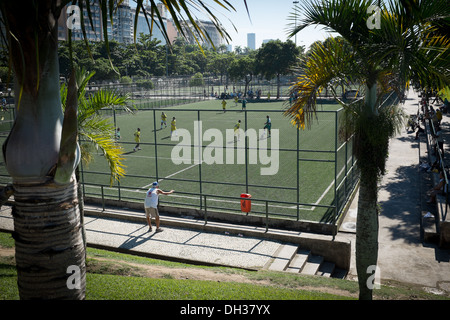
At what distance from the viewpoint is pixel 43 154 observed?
311 centimetres

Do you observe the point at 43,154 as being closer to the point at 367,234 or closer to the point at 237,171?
the point at 367,234

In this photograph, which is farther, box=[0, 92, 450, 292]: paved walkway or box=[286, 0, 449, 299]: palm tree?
box=[0, 92, 450, 292]: paved walkway

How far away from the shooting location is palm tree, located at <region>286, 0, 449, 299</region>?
5770mm

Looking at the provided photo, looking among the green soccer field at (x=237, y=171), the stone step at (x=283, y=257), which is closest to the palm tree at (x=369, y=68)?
the green soccer field at (x=237, y=171)

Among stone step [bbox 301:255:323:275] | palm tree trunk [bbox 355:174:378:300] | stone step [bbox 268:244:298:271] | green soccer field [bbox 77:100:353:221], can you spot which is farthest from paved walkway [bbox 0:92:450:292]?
palm tree trunk [bbox 355:174:378:300]

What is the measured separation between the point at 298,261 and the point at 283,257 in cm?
42

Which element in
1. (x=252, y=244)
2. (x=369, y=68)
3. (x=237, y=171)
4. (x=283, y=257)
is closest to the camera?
(x=369, y=68)

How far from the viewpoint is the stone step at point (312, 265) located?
36.5 feet

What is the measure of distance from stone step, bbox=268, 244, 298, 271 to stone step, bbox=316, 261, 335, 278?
0.79m

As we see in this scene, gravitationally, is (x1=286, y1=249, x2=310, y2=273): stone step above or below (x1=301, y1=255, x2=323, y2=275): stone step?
above

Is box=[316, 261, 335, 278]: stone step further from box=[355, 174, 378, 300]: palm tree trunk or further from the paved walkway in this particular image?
box=[355, 174, 378, 300]: palm tree trunk

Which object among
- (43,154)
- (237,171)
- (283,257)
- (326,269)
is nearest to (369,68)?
(43,154)
